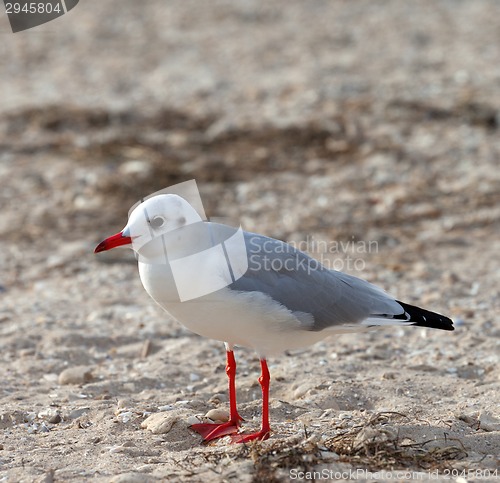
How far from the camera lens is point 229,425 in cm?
523

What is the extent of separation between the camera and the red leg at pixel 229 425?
5066 mm

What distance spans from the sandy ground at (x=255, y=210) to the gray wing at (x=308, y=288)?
0.58 meters

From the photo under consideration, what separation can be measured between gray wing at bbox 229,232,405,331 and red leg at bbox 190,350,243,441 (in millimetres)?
592

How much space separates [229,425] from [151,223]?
1326 mm

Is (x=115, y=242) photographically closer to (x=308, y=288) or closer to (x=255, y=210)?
(x=308, y=288)

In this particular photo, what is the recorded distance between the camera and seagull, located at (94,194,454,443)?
4.82 meters

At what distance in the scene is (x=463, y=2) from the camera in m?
17.5

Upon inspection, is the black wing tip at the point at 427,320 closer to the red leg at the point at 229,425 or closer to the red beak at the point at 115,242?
the red leg at the point at 229,425

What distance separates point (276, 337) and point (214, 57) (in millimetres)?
10652

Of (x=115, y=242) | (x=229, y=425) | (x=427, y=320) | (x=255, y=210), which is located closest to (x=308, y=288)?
(x=427, y=320)

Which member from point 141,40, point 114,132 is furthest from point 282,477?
point 141,40

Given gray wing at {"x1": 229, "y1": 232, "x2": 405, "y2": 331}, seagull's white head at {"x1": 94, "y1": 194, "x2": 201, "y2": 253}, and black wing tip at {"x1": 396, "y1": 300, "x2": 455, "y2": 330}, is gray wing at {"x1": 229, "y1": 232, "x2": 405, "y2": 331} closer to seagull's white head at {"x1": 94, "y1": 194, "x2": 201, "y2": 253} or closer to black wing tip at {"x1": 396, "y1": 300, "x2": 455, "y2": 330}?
black wing tip at {"x1": 396, "y1": 300, "x2": 455, "y2": 330}

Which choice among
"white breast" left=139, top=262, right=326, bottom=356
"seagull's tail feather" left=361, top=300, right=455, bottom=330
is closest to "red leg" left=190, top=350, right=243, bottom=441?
"white breast" left=139, top=262, right=326, bottom=356

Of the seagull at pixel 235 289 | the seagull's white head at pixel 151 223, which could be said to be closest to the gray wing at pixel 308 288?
the seagull at pixel 235 289
